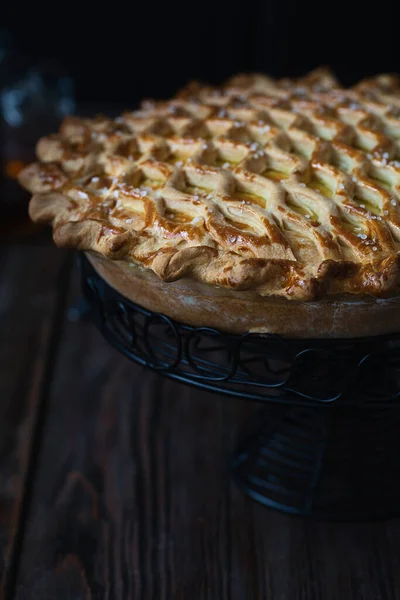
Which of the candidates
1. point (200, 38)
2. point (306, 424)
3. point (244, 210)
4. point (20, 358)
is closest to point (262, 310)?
point (244, 210)

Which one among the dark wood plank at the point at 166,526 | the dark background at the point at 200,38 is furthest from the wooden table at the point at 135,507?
the dark background at the point at 200,38

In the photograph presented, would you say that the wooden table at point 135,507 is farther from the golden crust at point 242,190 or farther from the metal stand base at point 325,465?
the golden crust at point 242,190

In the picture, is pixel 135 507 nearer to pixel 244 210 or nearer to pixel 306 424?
pixel 306 424

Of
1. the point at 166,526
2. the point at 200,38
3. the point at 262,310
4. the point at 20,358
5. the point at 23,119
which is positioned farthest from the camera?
the point at 200,38

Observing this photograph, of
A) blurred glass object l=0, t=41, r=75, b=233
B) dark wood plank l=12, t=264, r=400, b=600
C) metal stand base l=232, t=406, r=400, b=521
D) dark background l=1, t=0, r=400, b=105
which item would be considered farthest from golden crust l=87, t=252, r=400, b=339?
dark background l=1, t=0, r=400, b=105

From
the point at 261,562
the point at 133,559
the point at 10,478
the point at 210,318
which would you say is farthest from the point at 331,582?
the point at 10,478

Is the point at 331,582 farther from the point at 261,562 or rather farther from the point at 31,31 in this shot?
the point at 31,31
